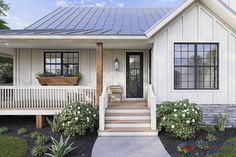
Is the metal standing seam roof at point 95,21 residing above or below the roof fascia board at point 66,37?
above

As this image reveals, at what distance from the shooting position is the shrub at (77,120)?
7.08m

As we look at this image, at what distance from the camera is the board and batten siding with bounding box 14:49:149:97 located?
427 inches

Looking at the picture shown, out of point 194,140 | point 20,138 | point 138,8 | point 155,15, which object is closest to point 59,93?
point 20,138

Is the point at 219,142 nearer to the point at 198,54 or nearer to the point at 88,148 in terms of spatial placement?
the point at 198,54

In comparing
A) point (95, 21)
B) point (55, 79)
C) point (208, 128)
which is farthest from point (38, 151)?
point (95, 21)

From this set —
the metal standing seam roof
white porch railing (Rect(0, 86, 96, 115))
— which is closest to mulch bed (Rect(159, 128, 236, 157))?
white porch railing (Rect(0, 86, 96, 115))

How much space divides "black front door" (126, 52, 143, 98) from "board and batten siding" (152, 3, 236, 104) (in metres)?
2.58

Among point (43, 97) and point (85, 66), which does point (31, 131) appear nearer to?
point (43, 97)

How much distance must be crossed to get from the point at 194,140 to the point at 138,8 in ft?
33.2

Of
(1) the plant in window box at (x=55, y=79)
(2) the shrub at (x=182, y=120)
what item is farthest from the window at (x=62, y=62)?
(2) the shrub at (x=182, y=120)

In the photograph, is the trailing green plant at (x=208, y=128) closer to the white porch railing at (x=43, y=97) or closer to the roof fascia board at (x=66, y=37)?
the roof fascia board at (x=66, y=37)

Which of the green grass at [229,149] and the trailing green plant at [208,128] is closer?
the green grass at [229,149]

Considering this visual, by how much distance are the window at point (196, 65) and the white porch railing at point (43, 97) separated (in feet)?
11.8

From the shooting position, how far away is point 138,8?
1433 cm
